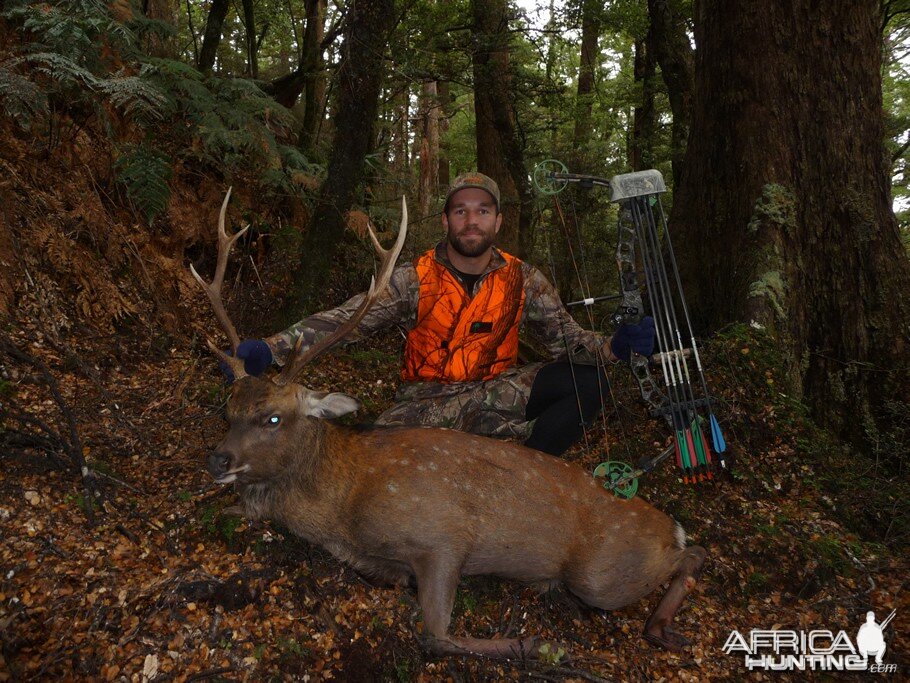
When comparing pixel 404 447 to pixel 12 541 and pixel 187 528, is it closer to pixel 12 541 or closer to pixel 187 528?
pixel 187 528

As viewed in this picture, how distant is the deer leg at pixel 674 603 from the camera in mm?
3779

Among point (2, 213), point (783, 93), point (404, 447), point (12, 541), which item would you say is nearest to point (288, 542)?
point (404, 447)

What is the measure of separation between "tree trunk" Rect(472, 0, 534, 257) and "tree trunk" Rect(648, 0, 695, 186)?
2353mm

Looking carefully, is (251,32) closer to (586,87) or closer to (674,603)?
(586,87)

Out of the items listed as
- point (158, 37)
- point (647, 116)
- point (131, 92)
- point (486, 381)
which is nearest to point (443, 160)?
point (647, 116)

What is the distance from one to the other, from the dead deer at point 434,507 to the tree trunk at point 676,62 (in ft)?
22.1

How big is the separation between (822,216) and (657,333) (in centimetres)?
239

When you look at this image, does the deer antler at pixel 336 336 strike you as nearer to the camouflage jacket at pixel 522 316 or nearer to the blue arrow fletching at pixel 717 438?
the camouflage jacket at pixel 522 316

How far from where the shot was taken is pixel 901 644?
3594mm

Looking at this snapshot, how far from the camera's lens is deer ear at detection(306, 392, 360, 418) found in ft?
12.9

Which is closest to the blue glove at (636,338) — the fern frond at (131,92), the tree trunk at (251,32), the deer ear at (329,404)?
the deer ear at (329,404)

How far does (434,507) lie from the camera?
3.68 meters

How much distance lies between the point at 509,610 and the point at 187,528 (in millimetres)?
2206

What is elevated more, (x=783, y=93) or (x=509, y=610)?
(x=783, y=93)
